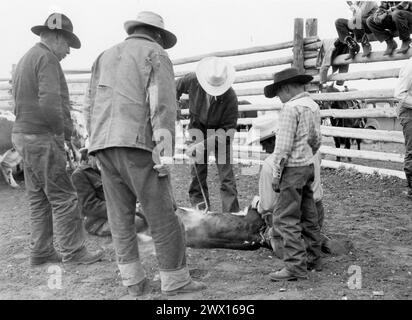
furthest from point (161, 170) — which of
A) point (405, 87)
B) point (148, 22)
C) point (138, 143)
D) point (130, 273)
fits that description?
point (405, 87)

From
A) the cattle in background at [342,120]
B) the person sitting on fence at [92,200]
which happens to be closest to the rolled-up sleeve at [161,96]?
the person sitting on fence at [92,200]

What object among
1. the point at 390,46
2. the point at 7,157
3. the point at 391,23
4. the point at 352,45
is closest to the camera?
the point at 391,23

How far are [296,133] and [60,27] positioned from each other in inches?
88.5

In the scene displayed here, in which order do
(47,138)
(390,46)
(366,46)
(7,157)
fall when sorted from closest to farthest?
(47,138), (390,46), (366,46), (7,157)

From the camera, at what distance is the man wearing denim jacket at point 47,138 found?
4.26 m

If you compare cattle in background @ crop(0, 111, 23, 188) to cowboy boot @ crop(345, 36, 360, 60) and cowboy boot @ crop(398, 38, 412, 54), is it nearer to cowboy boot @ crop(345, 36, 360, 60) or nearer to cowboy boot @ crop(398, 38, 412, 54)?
cowboy boot @ crop(345, 36, 360, 60)

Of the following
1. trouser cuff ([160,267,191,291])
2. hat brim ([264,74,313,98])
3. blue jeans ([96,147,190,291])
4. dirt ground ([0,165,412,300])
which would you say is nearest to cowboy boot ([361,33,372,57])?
dirt ground ([0,165,412,300])

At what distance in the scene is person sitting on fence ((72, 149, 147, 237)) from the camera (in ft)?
17.0

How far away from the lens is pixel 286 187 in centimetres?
390

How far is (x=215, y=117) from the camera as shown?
592 cm

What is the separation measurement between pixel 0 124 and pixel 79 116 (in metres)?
1.94

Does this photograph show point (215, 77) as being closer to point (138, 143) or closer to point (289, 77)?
point (289, 77)

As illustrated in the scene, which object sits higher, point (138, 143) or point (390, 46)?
point (390, 46)

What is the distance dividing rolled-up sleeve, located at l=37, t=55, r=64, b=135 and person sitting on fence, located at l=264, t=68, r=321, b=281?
1863 mm
